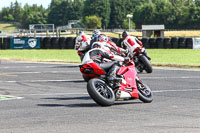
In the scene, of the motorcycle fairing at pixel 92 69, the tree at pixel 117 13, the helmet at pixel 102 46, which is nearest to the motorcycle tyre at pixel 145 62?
the helmet at pixel 102 46

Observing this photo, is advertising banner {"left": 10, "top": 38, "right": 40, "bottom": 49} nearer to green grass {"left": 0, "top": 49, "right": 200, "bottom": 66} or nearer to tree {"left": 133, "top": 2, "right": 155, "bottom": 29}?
green grass {"left": 0, "top": 49, "right": 200, "bottom": 66}

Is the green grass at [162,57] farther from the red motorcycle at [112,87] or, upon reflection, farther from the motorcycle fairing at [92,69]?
the motorcycle fairing at [92,69]

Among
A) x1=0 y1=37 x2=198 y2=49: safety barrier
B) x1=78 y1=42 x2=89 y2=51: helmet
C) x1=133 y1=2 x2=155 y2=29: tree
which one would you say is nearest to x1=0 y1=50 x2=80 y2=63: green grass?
x1=0 y1=37 x2=198 y2=49: safety barrier

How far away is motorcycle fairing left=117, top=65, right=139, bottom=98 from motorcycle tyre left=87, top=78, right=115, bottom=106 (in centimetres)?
41

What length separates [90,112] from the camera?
30.1 feet

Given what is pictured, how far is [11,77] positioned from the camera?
18.1 m

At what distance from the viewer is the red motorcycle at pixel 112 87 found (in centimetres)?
973

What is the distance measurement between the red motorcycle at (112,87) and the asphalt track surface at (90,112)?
19 cm

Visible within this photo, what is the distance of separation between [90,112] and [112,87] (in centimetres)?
119

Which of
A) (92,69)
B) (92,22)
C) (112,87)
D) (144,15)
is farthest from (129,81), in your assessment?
(144,15)

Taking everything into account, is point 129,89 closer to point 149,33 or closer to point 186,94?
point 186,94

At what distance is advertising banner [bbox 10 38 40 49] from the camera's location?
44156 millimetres

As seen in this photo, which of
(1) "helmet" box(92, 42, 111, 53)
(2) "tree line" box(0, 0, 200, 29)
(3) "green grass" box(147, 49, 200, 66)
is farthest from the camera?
(2) "tree line" box(0, 0, 200, 29)

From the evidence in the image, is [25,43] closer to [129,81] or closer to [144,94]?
[144,94]
